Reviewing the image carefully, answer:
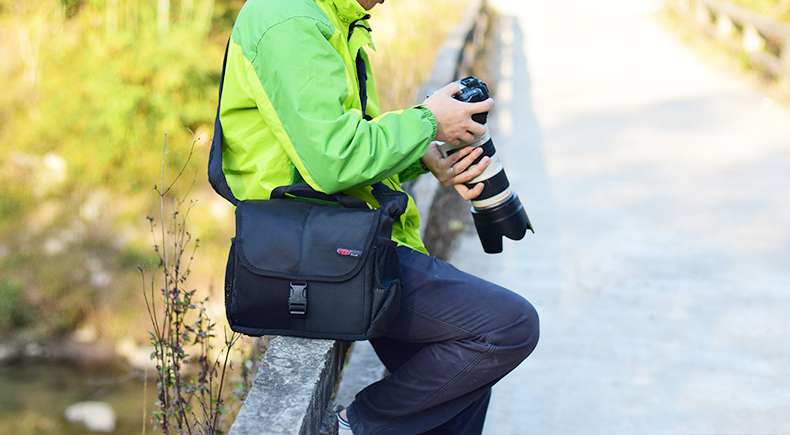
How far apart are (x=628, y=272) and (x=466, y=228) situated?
43.4 inches

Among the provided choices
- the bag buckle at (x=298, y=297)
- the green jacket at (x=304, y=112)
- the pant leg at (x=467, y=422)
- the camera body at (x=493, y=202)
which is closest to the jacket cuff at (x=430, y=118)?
the green jacket at (x=304, y=112)

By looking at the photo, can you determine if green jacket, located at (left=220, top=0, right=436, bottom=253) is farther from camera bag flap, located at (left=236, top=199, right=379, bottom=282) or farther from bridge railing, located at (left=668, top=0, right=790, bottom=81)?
bridge railing, located at (left=668, top=0, right=790, bottom=81)

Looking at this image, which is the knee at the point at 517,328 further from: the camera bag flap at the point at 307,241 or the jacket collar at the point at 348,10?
the jacket collar at the point at 348,10

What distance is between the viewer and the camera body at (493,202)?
9.67 ft

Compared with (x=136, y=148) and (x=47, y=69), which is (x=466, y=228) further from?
(x=47, y=69)

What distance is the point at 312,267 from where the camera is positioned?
2664 mm

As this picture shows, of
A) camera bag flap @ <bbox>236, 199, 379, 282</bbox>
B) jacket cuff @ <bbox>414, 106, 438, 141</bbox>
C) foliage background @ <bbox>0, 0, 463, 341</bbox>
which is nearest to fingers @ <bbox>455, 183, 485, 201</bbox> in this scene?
jacket cuff @ <bbox>414, 106, 438, 141</bbox>

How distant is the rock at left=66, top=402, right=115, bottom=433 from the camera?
859 centimetres

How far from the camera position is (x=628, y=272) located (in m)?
5.66

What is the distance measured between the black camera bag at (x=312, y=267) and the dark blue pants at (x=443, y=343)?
0.15 metres

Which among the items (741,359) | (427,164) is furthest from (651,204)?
(427,164)

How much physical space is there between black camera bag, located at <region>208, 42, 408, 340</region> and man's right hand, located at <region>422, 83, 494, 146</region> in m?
0.26

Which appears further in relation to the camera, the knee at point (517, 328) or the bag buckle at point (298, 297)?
the knee at point (517, 328)

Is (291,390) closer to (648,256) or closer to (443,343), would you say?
(443,343)
